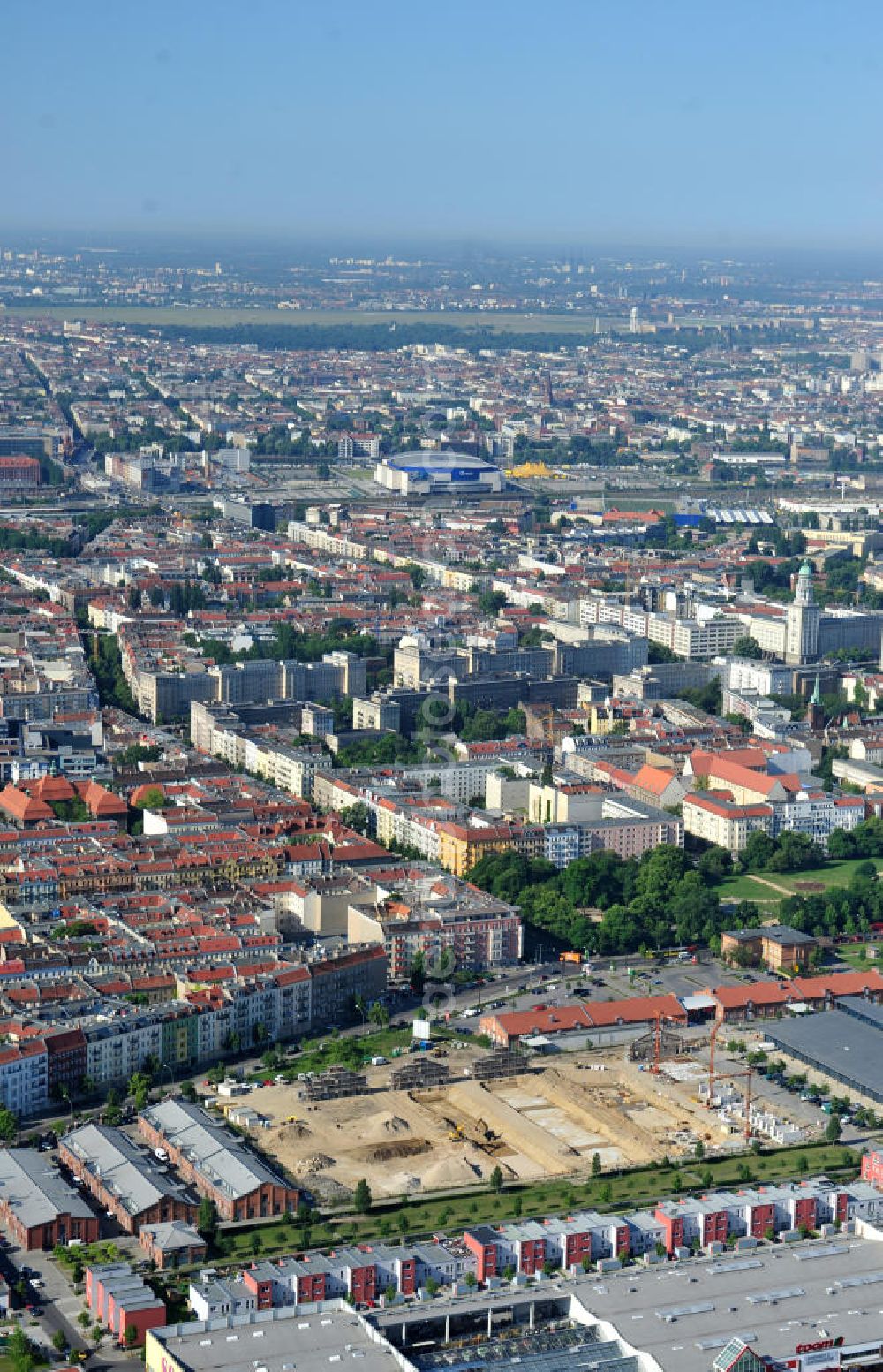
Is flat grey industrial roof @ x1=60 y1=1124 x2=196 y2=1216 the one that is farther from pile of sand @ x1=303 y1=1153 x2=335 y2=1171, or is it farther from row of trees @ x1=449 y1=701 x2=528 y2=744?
row of trees @ x1=449 y1=701 x2=528 y2=744

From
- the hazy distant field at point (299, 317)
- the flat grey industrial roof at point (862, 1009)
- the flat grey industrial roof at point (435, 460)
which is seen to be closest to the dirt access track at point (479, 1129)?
the flat grey industrial roof at point (862, 1009)

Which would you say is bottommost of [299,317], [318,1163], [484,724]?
[318,1163]

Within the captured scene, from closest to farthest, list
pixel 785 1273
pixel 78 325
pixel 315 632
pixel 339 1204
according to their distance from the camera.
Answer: pixel 785 1273, pixel 339 1204, pixel 315 632, pixel 78 325

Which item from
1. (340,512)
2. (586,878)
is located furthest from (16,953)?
(340,512)

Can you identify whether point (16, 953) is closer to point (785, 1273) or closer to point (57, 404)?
point (785, 1273)

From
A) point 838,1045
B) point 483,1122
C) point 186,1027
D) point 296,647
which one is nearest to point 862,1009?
point 838,1045

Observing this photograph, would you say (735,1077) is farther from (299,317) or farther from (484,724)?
(299,317)
